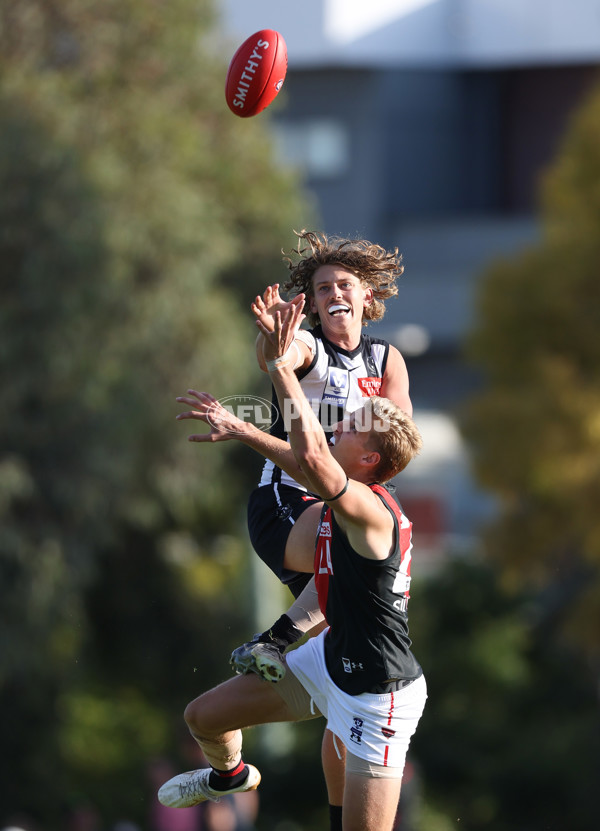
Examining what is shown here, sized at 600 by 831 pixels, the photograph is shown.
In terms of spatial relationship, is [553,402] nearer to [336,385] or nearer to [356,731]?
[336,385]

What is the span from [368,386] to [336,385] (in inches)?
6.6

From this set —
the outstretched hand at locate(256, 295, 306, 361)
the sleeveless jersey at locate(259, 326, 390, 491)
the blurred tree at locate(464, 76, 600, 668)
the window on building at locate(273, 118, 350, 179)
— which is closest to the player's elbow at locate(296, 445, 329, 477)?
the outstretched hand at locate(256, 295, 306, 361)

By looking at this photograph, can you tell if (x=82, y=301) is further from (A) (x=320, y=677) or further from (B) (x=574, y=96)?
(B) (x=574, y=96)

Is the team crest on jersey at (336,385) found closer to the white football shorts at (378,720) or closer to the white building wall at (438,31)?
the white football shorts at (378,720)

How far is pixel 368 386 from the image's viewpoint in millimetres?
5512

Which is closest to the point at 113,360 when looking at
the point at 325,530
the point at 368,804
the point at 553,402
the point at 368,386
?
the point at 553,402

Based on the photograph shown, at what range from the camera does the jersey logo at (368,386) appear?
18.0 ft

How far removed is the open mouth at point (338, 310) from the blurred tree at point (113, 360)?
976cm

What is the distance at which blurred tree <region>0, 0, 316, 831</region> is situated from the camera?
15.2m

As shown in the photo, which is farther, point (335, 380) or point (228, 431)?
point (335, 380)

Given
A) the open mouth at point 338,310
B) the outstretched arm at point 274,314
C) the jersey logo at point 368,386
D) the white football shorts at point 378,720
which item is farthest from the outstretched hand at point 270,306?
the white football shorts at point 378,720

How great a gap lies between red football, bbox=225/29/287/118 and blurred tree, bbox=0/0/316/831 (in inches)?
383

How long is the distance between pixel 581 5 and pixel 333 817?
22.6 metres

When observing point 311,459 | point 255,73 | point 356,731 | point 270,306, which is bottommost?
point 356,731
